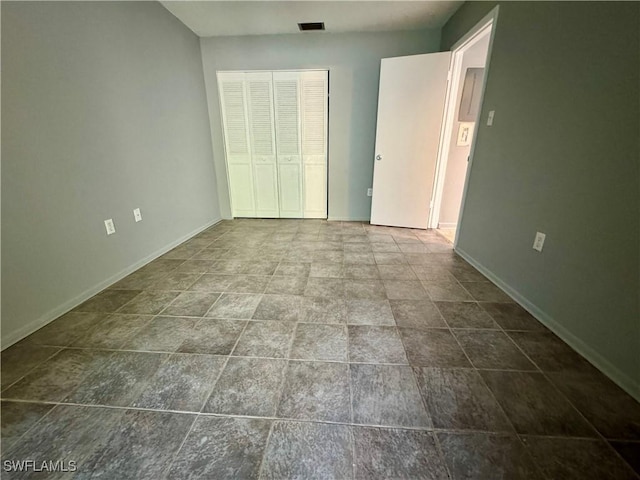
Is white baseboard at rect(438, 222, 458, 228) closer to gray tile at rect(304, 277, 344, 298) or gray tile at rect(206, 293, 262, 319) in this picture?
gray tile at rect(304, 277, 344, 298)

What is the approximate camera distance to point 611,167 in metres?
1.16

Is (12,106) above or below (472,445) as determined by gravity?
Result: above

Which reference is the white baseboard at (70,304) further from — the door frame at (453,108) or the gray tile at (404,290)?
the door frame at (453,108)

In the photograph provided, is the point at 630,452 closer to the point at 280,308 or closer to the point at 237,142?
the point at 280,308

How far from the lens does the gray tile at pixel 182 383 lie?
104 cm

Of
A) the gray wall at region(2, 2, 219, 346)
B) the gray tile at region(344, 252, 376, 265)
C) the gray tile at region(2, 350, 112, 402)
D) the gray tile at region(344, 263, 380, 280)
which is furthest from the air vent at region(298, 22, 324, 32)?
the gray tile at region(2, 350, 112, 402)

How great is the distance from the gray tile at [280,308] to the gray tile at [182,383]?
391mm

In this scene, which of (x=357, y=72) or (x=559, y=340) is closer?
(x=559, y=340)

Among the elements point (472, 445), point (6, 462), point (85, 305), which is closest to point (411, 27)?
point (472, 445)

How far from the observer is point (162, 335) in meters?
1.43

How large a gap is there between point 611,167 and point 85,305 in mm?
3100

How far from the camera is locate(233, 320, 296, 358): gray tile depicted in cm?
130

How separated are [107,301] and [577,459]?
2538 mm

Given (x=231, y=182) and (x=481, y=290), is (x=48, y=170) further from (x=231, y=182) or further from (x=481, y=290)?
(x=481, y=290)
